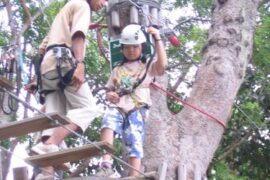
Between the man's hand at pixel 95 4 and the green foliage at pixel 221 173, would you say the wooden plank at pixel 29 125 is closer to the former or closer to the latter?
the man's hand at pixel 95 4

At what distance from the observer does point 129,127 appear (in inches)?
173

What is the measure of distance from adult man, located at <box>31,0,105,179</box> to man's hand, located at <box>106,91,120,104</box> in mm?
193

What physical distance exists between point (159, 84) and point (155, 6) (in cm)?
71

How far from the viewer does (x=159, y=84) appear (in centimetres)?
500

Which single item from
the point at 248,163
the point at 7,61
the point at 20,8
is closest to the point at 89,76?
the point at 20,8

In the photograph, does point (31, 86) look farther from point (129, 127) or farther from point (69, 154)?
point (69, 154)

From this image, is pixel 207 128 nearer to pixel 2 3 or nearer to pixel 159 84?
pixel 159 84

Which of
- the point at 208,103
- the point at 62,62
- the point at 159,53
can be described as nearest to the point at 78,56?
the point at 62,62

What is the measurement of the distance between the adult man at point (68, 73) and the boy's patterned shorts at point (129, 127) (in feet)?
0.75

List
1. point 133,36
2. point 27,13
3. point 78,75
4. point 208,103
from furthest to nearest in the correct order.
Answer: point 27,13
point 208,103
point 133,36
point 78,75

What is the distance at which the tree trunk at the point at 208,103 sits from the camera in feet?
15.1

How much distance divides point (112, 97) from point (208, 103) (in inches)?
31.1

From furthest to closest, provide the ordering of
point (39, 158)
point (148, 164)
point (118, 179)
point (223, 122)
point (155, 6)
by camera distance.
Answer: point (155, 6)
point (223, 122)
point (148, 164)
point (118, 179)
point (39, 158)

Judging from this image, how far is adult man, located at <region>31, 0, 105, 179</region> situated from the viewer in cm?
405
